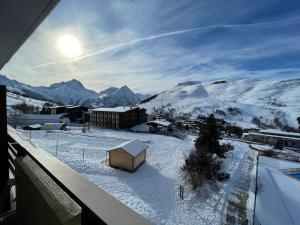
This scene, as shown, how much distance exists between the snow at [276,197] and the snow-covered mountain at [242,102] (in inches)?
1268

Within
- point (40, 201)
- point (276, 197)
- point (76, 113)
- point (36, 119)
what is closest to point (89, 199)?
point (40, 201)

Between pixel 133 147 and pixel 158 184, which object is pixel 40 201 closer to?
pixel 158 184

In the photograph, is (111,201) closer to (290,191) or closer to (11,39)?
(11,39)

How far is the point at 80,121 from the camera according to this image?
89.8 ft

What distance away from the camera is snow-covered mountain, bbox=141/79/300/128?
51.2 m

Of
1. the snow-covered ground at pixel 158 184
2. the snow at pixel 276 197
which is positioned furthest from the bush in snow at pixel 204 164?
the snow at pixel 276 197

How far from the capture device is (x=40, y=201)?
2.47 ft

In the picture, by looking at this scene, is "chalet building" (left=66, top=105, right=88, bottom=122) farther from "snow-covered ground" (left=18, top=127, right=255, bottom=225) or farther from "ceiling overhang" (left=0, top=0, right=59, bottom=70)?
"ceiling overhang" (left=0, top=0, right=59, bottom=70)

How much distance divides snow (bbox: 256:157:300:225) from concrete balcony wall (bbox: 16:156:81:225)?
25.1 ft

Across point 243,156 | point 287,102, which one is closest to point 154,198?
point 243,156

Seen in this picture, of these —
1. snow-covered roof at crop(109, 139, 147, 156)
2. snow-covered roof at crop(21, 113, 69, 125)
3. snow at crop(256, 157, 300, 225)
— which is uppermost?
snow-covered roof at crop(21, 113, 69, 125)

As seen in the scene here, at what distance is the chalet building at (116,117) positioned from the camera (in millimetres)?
21812

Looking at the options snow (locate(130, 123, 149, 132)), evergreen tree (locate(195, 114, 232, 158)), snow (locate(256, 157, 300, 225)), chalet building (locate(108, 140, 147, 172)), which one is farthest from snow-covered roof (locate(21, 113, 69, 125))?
snow (locate(256, 157, 300, 225))

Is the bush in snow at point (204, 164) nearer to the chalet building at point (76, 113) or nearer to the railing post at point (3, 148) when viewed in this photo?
the railing post at point (3, 148)
